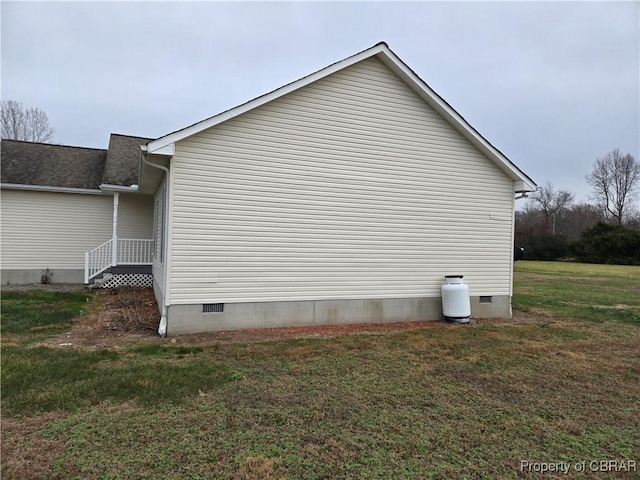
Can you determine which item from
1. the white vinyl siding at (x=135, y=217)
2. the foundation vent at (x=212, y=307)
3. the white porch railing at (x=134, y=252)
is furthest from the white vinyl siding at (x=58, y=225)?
the foundation vent at (x=212, y=307)

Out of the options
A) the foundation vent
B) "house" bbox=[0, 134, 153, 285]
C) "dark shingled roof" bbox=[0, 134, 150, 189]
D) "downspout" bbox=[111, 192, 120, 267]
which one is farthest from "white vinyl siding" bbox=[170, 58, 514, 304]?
"dark shingled roof" bbox=[0, 134, 150, 189]

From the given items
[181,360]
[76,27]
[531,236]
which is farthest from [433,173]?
[531,236]

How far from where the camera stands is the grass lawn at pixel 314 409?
297 centimetres

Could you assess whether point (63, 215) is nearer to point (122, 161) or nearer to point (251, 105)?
point (122, 161)

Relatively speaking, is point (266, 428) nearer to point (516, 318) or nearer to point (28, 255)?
point (516, 318)

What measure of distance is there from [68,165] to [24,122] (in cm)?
2889

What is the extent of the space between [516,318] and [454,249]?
274 cm

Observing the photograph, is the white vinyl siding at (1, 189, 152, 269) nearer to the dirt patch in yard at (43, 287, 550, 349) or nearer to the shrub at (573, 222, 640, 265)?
the dirt patch in yard at (43, 287, 550, 349)

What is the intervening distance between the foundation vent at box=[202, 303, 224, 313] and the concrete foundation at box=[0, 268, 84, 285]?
8626mm

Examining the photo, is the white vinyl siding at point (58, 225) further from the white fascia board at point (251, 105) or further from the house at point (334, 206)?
the white fascia board at point (251, 105)

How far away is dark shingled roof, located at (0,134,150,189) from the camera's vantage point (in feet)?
42.5

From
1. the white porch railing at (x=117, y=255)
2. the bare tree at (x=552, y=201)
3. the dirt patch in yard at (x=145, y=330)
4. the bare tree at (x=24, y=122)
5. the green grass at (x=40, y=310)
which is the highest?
the bare tree at (x=24, y=122)

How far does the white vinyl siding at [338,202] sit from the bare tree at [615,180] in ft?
202

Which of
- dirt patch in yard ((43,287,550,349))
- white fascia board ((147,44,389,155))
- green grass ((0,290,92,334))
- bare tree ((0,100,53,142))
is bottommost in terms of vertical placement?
dirt patch in yard ((43,287,550,349))
